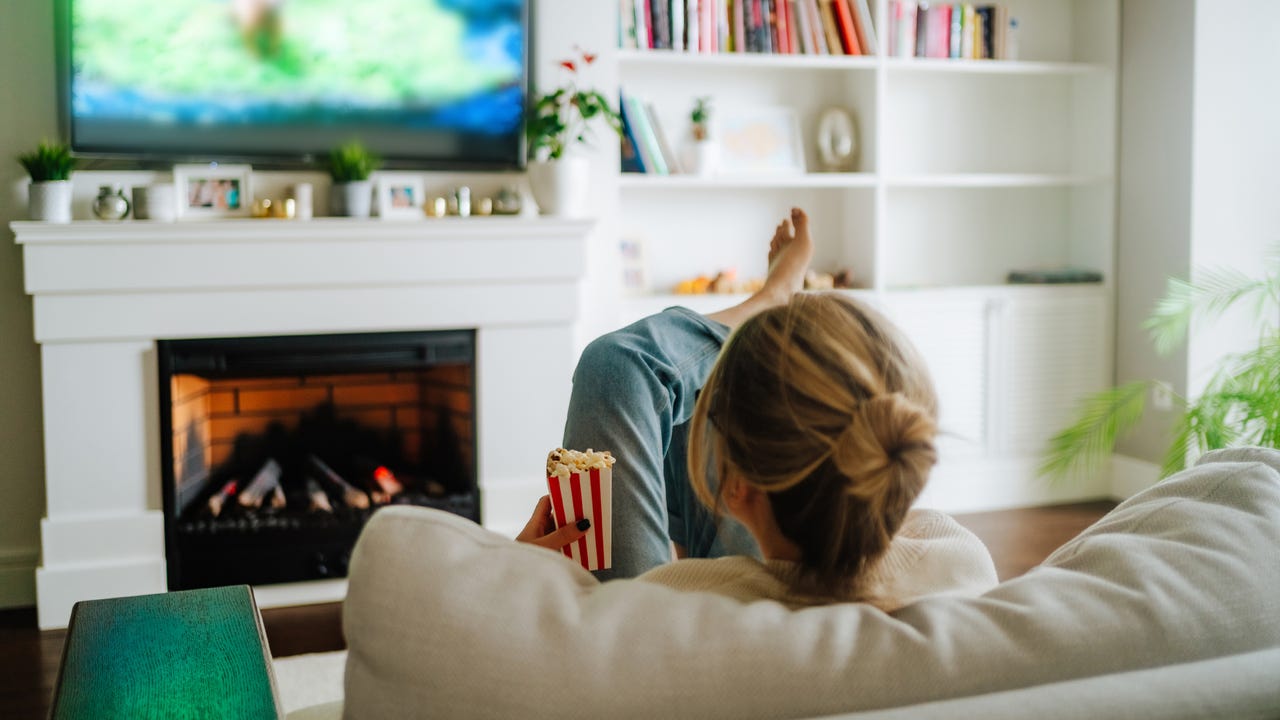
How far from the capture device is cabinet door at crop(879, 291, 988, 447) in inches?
164

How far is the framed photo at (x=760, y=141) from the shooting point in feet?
13.6

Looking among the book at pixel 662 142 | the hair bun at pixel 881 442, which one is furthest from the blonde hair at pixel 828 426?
the book at pixel 662 142

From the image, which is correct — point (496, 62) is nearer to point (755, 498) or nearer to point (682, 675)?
point (755, 498)

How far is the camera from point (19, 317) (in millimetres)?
3289

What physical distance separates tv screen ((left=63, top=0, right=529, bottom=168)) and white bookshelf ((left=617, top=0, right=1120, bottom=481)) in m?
0.61

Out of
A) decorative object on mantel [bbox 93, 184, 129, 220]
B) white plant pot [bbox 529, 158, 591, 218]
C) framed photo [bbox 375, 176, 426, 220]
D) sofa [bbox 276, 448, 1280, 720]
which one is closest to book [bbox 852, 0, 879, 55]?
white plant pot [bbox 529, 158, 591, 218]

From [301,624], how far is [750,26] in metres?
2.41

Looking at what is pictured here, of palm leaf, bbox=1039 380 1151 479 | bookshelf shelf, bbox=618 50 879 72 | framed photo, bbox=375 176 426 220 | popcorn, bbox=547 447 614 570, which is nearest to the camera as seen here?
popcorn, bbox=547 447 614 570

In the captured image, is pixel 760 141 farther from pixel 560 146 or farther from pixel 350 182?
pixel 350 182

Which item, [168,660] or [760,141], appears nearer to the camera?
[168,660]

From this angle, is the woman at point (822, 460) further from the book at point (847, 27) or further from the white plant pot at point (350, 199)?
the book at point (847, 27)

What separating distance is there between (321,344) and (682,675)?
2.72 meters

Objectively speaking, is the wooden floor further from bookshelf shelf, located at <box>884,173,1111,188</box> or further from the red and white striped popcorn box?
the red and white striped popcorn box

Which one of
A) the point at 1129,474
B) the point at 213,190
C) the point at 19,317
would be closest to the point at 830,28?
the point at 1129,474
